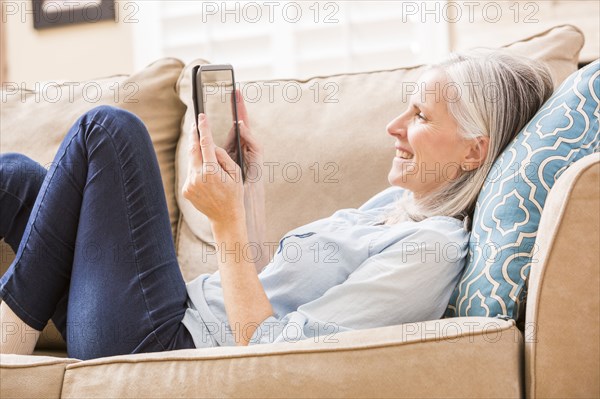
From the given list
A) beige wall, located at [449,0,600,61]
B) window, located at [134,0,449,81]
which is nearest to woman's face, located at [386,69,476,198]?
beige wall, located at [449,0,600,61]

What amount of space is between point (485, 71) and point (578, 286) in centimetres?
49

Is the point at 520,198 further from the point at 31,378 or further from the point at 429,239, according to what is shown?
the point at 31,378

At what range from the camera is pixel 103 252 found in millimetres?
1266

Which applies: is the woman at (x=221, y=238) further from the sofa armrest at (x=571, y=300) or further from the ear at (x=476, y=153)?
the sofa armrest at (x=571, y=300)

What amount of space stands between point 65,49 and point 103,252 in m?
1.98

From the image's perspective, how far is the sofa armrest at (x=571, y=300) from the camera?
949 mm

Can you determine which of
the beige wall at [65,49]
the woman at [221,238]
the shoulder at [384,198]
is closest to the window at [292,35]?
the beige wall at [65,49]

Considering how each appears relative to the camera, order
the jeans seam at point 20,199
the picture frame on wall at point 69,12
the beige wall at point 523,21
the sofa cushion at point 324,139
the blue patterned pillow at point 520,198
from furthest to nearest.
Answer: the picture frame on wall at point 69,12, the beige wall at point 523,21, the sofa cushion at point 324,139, the jeans seam at point 20,199, the blue patterned pillow at point 520,198

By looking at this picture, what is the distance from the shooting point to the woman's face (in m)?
1.33

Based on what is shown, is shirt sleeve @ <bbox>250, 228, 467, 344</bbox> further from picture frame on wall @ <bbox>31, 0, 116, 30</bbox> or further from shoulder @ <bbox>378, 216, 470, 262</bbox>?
picture frame on wall @ <bbox>31, 0, 116, 30</bbox>

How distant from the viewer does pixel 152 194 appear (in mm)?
1300

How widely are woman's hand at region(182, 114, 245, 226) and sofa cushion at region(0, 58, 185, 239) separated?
1.92 feet

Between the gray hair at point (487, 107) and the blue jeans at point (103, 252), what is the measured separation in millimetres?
462

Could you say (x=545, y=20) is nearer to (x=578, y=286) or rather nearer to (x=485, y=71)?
(x=485, y=71)
